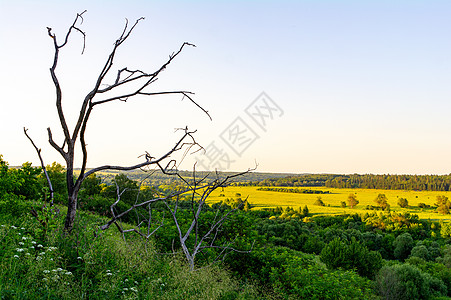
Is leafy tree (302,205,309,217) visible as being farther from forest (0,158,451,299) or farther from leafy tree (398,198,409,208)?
forest (0,158,451,299)

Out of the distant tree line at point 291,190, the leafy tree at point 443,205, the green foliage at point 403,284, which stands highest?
the distant tree line at point 291,190

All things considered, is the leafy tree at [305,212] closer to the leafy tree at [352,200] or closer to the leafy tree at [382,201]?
the leafy tree at [352,200]

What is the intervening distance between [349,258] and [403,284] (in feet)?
17.7

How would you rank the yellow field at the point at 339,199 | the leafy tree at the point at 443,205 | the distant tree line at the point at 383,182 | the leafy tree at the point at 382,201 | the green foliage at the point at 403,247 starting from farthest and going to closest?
the distant tree line at the point at 383,182
the leafy tree at the point at 382,201
the leafy tree at the point at 443,205
the yellow field at the point at 339,199
the green foliage at the point at 403,247

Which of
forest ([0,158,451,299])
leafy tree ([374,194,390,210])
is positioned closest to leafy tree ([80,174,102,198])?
forest ([0,158,451,299])

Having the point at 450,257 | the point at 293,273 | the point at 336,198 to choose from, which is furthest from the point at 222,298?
the point at 336,198

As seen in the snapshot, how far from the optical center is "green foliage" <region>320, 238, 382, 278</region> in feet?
106

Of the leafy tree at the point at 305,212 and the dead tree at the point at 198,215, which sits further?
the leafy tree at the point at 305,212

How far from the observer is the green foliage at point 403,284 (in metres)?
28.8

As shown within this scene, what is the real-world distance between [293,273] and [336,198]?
295 feet

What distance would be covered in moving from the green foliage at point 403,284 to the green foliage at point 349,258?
2.50 meters

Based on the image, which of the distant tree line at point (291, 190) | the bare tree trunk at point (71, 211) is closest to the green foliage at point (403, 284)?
the bare tree trunk at point (71, 211)

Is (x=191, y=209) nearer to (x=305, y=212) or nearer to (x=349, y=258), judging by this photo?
(x=349, y=258)

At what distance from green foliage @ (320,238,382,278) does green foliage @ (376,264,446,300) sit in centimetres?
250
